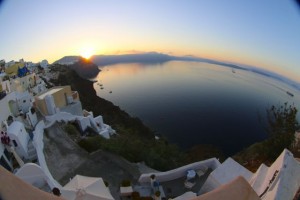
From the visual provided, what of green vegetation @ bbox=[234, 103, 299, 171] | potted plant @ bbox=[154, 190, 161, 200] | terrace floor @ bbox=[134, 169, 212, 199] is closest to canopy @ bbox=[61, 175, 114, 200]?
potted plant @ bbox=[154, 190, 161, 200]

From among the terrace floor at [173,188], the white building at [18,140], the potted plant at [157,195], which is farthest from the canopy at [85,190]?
the white building at [18,140]

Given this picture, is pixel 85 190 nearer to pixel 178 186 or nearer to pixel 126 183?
pixel 126 183

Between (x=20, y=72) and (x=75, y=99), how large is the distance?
9.43 m

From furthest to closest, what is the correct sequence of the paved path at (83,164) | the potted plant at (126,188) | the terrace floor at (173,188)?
the paved path at (83,164), the terrace floor at (173,188), the potted plant at (126,188)

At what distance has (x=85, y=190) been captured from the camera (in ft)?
33.4

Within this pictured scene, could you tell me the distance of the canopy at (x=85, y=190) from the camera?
10.0 metres

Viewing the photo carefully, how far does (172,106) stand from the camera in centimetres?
5434

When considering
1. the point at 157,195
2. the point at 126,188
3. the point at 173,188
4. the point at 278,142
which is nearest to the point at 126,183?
the point at 126,188

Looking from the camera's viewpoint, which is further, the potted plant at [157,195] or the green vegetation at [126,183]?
the green vegetation at [126,183]

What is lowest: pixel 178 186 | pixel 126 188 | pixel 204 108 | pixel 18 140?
pixel 204 108

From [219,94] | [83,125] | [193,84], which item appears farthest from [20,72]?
[193,84]

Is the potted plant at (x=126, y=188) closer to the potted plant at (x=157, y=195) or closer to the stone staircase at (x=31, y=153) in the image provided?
the potted plant at (x=157, y=195)

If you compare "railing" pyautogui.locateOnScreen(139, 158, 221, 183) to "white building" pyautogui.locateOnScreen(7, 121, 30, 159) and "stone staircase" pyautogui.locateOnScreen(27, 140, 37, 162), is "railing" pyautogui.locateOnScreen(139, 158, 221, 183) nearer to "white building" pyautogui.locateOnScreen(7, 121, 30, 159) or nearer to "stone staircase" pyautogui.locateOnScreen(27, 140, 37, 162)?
"stone staircase" pyautogui.locateOnScreen(27, 140, 37, 162)

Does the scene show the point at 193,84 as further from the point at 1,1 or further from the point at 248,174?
the point at 1,1
